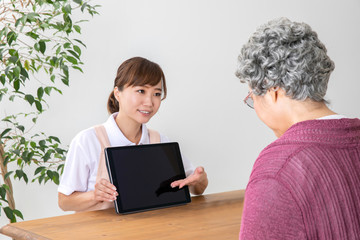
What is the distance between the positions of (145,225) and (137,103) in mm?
769

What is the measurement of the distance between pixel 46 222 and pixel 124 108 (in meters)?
0.75

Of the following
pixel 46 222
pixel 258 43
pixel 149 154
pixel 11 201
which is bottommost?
Answer: pixel 11 201

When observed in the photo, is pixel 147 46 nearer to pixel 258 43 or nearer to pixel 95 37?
pixel 95 37

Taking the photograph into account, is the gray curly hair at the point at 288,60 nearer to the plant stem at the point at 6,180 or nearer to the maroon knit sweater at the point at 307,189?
the maroon knit sweater at the point at 307,189

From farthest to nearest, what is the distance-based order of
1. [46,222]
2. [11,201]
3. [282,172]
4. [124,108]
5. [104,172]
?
1. [11,201]
2. [124,108]
3. [104,172]
4. [46,222]
5. [282,172]

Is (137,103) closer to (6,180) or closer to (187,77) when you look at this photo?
(6,180)

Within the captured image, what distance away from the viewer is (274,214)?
99 centimetres

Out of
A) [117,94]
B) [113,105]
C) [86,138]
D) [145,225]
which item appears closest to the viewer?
[145,225]

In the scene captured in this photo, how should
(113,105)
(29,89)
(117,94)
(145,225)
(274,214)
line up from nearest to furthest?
(274,214)
(145,225)
(117,94)
(113,105)
(29,89)

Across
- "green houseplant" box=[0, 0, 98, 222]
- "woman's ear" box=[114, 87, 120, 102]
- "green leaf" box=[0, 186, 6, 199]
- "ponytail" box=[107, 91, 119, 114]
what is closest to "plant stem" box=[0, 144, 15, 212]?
"green houseplant" box=[0, 0, 98, 222]

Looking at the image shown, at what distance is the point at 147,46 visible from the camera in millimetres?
3553

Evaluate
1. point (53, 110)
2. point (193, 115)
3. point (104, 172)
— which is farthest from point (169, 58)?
point (104, 172)

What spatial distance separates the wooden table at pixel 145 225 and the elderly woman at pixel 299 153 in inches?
19.7

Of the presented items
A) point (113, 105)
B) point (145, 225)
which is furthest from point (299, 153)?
point (113, 105)
